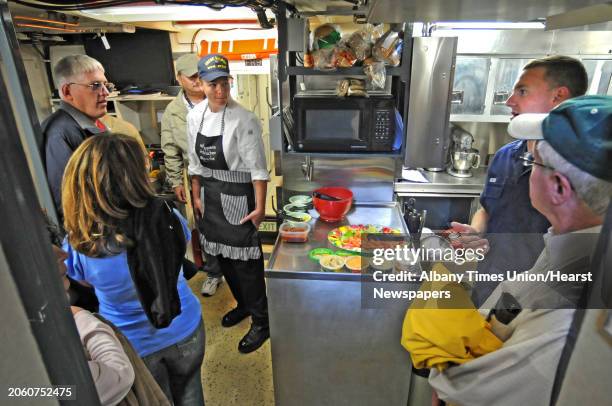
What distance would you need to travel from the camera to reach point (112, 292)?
3.72 ft

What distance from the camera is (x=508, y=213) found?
1.57m

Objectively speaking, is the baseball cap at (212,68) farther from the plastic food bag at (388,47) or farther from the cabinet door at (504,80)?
the cabinet door at (504,80)

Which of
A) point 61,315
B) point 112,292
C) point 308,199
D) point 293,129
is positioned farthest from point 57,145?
point 61,315

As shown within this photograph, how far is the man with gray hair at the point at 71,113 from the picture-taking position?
165 centimetres

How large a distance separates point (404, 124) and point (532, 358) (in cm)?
135

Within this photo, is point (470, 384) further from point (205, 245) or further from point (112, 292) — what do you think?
point (205, 245)

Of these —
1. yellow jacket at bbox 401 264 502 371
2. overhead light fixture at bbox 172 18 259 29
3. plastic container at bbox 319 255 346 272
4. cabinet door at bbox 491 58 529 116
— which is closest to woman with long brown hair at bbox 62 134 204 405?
plastic container at bbox 319 255 346 272

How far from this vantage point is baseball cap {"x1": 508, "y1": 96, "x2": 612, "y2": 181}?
0.55 meters

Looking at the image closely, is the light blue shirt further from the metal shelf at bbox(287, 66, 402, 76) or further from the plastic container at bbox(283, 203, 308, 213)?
the metal shelf at bbox(287, 66, 402, 76)

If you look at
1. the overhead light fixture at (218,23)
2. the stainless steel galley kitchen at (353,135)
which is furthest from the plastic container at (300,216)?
the overhead light fixture at (218,23)

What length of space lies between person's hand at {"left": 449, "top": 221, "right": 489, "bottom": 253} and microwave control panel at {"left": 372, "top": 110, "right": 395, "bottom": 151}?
1.73ft

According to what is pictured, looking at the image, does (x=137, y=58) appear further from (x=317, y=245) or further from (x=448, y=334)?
(x=448, y=334)

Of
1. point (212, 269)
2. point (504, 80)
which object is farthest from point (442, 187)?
point (212, 269)

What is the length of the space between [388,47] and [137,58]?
8.41 ft
